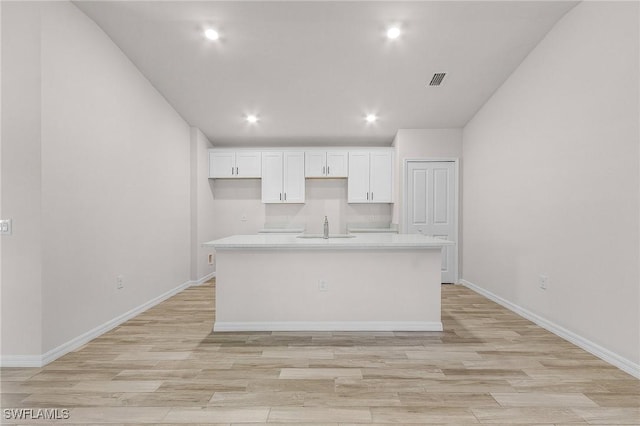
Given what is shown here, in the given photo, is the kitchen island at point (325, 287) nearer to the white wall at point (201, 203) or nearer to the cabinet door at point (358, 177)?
the white wall at point (201, 203)

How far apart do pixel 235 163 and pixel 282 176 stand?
850 mm

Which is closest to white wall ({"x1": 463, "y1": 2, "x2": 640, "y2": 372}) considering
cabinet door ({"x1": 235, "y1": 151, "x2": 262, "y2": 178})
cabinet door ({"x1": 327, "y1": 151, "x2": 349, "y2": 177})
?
cabinet door ({"x1": 327, "y1": 151, "x2": 349, "y2": 177})

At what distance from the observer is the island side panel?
10.2 ft

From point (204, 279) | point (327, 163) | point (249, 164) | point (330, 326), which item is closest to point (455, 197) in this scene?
point (327, 163)

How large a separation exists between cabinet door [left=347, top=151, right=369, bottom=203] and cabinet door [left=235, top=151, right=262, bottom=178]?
1.60 metres

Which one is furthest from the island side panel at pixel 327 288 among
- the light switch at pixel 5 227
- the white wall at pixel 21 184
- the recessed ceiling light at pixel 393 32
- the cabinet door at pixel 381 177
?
the cabinet door at pixel 381 177

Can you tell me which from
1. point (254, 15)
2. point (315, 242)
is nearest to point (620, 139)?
point (315, 242)

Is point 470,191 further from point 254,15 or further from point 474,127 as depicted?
point 254,15

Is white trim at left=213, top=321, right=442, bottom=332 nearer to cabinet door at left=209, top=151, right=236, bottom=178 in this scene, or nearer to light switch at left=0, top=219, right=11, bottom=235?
light switch at left=0, top=219, right=11, bottom=235

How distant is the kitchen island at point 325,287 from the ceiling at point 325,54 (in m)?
2.04

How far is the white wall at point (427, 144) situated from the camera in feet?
17.0

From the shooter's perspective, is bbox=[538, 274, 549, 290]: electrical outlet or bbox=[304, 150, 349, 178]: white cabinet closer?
bbox=[538, 274, 549, 290]: electrical outlet

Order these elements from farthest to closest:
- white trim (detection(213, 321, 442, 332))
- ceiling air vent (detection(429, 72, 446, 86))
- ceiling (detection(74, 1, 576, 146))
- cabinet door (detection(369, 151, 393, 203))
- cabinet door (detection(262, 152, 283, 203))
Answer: cabinet door (detection(262, 152, 283, 203)) → cabinet door (detection(369, 151, 393, 203)) → ceiling air vent (detection(429, 72, 446, 86)) → white trim (detection(213, 321, 442, 332)) → ceiling (detection(74, 1, 576, 146))

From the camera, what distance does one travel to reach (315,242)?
9.98 feet
